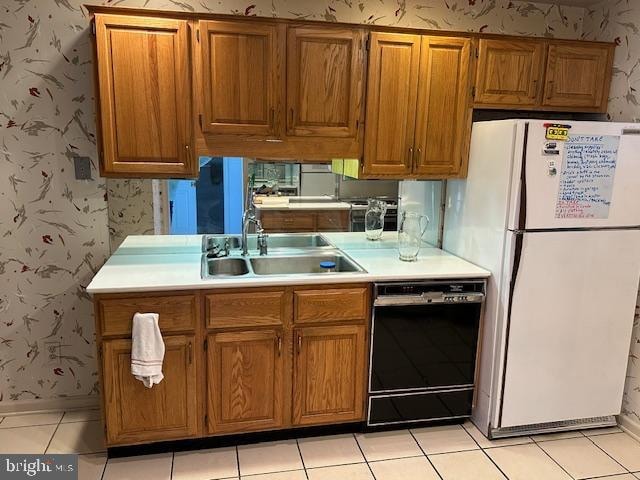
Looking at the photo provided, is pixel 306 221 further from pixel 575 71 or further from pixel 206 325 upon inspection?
pixel 575 71

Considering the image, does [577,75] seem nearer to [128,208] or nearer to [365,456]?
[365,456]

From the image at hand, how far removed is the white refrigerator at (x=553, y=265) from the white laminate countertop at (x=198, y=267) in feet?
0.82

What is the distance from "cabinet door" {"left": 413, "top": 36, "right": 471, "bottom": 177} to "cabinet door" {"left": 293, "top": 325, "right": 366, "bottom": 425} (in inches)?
39.2

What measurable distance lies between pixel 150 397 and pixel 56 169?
129cm

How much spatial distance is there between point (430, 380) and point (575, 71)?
188 centimetres

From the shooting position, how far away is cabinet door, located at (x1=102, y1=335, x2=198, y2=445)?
2287 mm

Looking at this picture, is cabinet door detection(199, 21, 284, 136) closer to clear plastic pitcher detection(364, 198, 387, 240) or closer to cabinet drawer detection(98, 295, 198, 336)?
cabinet drawer detection(98, 295, 198, 336)

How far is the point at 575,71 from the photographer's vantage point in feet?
9.07

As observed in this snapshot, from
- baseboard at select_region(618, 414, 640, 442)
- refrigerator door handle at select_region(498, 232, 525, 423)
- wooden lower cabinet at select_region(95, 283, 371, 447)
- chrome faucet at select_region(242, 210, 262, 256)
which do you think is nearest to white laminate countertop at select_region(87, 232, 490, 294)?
wooden lower cabinet at select_region(95, 283, 371, 447)

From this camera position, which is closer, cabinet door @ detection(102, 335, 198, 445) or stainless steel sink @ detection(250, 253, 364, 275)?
cabinet door @ detection(102, 335, 198, 445)

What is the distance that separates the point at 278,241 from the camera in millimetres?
3125

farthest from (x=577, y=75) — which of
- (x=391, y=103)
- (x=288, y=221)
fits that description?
(x=288, y=221)

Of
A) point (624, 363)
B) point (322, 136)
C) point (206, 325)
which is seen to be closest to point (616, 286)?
point (624, 363)

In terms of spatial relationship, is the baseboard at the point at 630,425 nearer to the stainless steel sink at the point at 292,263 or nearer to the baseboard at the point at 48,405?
the stainless steel sink at the point at 292,263
